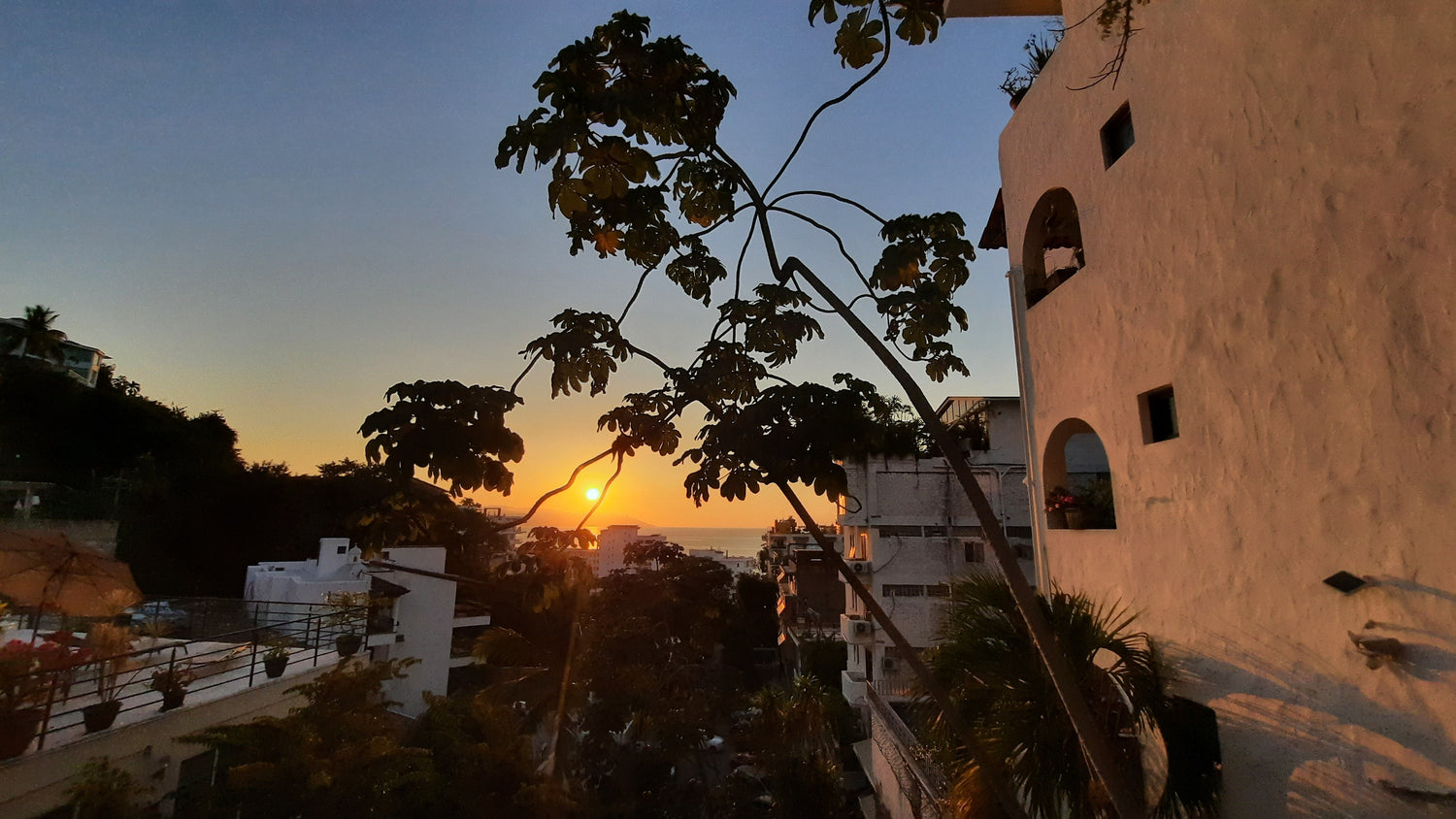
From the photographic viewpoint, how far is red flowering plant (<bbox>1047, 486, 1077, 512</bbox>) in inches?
271

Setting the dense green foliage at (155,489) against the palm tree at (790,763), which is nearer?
the palm tree at (790,763)

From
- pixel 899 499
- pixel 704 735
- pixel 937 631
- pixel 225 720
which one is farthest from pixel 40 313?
pixel 937 631

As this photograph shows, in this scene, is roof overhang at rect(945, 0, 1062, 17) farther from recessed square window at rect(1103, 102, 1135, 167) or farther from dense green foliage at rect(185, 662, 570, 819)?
dense green foliage at rect(185, 662, 570, 819)

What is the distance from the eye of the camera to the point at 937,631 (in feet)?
17.3

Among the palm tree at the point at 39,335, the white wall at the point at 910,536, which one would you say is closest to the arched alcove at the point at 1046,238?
the white wall at the point at 910,536

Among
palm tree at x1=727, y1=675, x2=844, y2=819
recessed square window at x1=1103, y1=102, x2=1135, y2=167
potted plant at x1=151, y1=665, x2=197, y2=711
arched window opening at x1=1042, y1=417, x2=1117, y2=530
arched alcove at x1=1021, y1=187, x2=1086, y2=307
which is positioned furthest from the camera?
palm tree at x1=727, y1=675, x2=844, y2=819

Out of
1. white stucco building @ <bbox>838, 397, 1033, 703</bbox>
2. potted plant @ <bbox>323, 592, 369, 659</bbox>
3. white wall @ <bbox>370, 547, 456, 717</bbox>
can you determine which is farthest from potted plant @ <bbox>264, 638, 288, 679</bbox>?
white stucco building @ <bbox>838, 397, 1033, 703</bbox>

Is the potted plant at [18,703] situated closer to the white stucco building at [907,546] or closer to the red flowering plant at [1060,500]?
the red flowering plant at [1060,500]

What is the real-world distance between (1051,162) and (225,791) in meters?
13.4

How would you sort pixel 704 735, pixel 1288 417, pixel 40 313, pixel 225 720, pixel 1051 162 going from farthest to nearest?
pixel 40 313
pixel 704 735
pixel 225 720
pixel 1051 162
pixel 1288 417

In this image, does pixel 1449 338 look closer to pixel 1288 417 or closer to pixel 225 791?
pixel 1288 417

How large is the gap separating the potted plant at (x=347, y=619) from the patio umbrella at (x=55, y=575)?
373 cm

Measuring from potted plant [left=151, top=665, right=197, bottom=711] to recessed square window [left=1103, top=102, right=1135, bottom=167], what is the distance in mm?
13641

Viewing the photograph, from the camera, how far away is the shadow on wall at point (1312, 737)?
3.32 m
